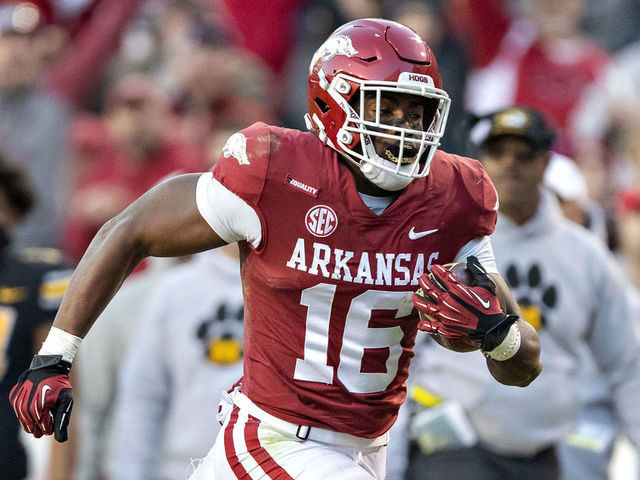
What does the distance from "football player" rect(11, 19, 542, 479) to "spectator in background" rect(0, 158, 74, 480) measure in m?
1.69

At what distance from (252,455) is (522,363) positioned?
2.64 feet

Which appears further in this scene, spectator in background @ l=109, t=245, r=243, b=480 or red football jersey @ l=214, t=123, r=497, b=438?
spectator in background @ l=109, t=245, r=243, b=480

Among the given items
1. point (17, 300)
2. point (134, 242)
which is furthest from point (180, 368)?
point (134, 242)

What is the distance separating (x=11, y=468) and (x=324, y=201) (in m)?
2.28

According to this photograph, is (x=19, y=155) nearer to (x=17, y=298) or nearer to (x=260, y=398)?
(x=17, y=298)

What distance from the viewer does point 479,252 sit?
3.76 m

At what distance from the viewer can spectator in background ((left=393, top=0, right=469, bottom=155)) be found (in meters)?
8.45

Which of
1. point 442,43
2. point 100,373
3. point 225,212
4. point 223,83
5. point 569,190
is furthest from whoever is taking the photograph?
point 442,43

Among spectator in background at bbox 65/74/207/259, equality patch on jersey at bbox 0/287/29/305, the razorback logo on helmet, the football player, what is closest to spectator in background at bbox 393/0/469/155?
spectator in background at bbox 65/74/207/259

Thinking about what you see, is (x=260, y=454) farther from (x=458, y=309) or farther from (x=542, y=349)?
(x=542, y=349)

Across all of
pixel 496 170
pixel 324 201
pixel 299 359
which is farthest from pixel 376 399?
pixel 496 170

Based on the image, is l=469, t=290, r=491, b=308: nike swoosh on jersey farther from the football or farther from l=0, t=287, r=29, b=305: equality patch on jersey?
l=0, t=287, r=29, b=305: equality patch on jersey

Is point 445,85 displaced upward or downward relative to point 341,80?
downward

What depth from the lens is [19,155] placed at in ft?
25.0
